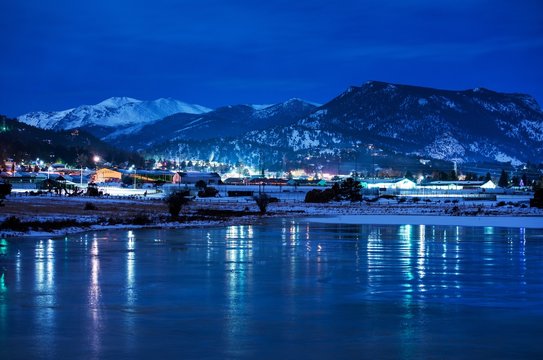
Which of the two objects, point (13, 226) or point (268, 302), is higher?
point (13, 226)

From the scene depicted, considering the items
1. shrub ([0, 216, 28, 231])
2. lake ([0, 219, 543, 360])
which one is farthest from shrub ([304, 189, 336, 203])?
lake ([0, 219, 543, 360])

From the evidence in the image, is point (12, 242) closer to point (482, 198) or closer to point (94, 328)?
point (94, 328)

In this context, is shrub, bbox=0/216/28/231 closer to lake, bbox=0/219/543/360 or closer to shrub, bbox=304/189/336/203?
lake, bbox=0/219/543/360

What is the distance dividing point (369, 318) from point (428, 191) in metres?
131

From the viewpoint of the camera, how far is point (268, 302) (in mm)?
15250

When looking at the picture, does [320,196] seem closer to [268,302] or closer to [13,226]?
[13,226]

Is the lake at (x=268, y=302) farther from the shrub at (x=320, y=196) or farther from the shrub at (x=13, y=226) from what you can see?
the shrub at (x=320, y=196)

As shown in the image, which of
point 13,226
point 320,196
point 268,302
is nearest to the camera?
point 268,302

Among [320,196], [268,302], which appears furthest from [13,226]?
[320,196]

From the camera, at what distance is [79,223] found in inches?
1625

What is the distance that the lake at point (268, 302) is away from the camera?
435 inches

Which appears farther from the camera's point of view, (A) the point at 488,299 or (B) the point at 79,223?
(B) the point at 79,223

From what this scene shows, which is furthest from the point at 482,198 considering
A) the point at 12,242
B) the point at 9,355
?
the point at 9,355

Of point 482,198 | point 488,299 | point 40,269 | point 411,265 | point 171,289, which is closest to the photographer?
point 488,299
